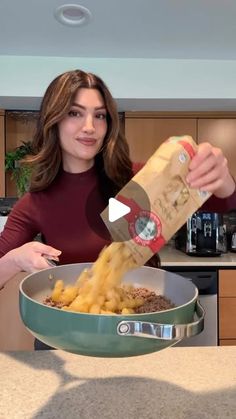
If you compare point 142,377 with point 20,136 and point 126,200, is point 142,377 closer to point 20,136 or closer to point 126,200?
point 126,200

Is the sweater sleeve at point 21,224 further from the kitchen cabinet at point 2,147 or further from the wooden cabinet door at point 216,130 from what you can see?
the wooden cabinet door at point 216,130

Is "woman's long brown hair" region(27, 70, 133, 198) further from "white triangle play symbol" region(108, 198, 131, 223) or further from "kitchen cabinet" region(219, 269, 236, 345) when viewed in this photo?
"kitchen cabinet" region(219, 269, 236, 345)

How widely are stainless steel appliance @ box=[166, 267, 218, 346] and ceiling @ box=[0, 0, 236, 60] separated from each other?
4.25ft

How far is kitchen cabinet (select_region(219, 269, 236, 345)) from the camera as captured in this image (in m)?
2.48

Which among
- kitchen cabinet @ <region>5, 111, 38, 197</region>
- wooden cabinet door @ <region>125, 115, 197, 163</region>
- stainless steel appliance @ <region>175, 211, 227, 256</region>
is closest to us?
stainless steel appliance @ <region>175, 211, 227, 256</region>

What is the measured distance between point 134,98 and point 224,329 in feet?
5.00

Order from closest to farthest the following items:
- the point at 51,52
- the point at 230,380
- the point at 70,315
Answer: the point at 70,315, the point at 230,380, the point at 51,52

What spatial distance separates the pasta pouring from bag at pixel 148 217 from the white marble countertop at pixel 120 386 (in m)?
0.20

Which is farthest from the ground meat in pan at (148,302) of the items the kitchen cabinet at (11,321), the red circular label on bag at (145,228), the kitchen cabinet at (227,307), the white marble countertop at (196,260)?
the kitchen cabinet at (227,307)

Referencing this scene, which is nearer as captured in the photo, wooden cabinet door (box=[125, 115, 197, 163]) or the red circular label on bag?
the red circular label on bag

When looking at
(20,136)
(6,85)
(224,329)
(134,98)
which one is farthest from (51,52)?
(224,329)

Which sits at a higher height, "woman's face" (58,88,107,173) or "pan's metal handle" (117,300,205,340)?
"woman's face" (58,88,107,173)

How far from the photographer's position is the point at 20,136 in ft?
10.4

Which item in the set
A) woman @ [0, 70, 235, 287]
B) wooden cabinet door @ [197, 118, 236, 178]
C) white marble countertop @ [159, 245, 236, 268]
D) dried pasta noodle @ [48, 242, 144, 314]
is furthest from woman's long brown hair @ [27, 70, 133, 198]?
wooden cabinet door @ [197, 118, 236, 178]
